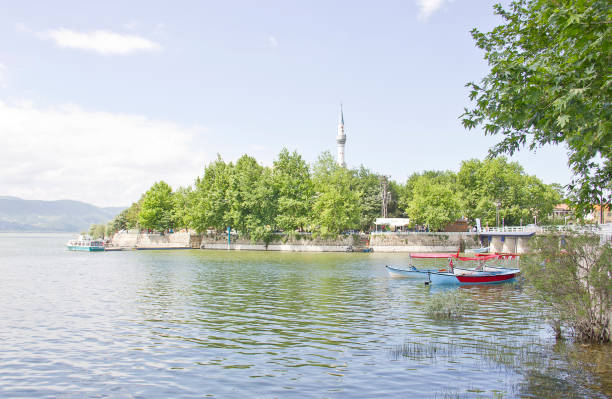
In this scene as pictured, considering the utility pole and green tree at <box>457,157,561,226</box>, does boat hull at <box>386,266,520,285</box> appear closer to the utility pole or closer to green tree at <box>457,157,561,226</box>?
green tree at <box>457,157,561,226</box>

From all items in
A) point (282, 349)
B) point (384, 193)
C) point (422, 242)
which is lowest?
point (282, 349)

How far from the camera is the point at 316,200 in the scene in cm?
11006

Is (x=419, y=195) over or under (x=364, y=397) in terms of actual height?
over

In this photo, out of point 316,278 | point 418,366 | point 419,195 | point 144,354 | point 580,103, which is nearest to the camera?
point 580,103

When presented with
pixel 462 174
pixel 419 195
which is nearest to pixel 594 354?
pixel 419 195

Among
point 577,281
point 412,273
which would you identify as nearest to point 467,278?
point 412,273

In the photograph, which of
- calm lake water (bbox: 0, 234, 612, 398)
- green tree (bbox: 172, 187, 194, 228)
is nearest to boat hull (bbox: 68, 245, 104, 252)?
green tree (bbox: 172, 187, 194, 228)

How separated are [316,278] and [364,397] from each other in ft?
114

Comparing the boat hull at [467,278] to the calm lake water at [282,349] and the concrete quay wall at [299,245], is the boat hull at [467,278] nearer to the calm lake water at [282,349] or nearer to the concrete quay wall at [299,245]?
the calm lake water at [282,349]

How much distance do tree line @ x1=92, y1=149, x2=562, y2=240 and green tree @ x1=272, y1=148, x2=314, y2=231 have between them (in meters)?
0.22

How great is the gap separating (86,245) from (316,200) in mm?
56239

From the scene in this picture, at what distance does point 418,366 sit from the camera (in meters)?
17.2

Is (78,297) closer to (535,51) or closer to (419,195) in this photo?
(535,51)

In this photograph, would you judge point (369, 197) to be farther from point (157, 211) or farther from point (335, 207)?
point (157, 211)
